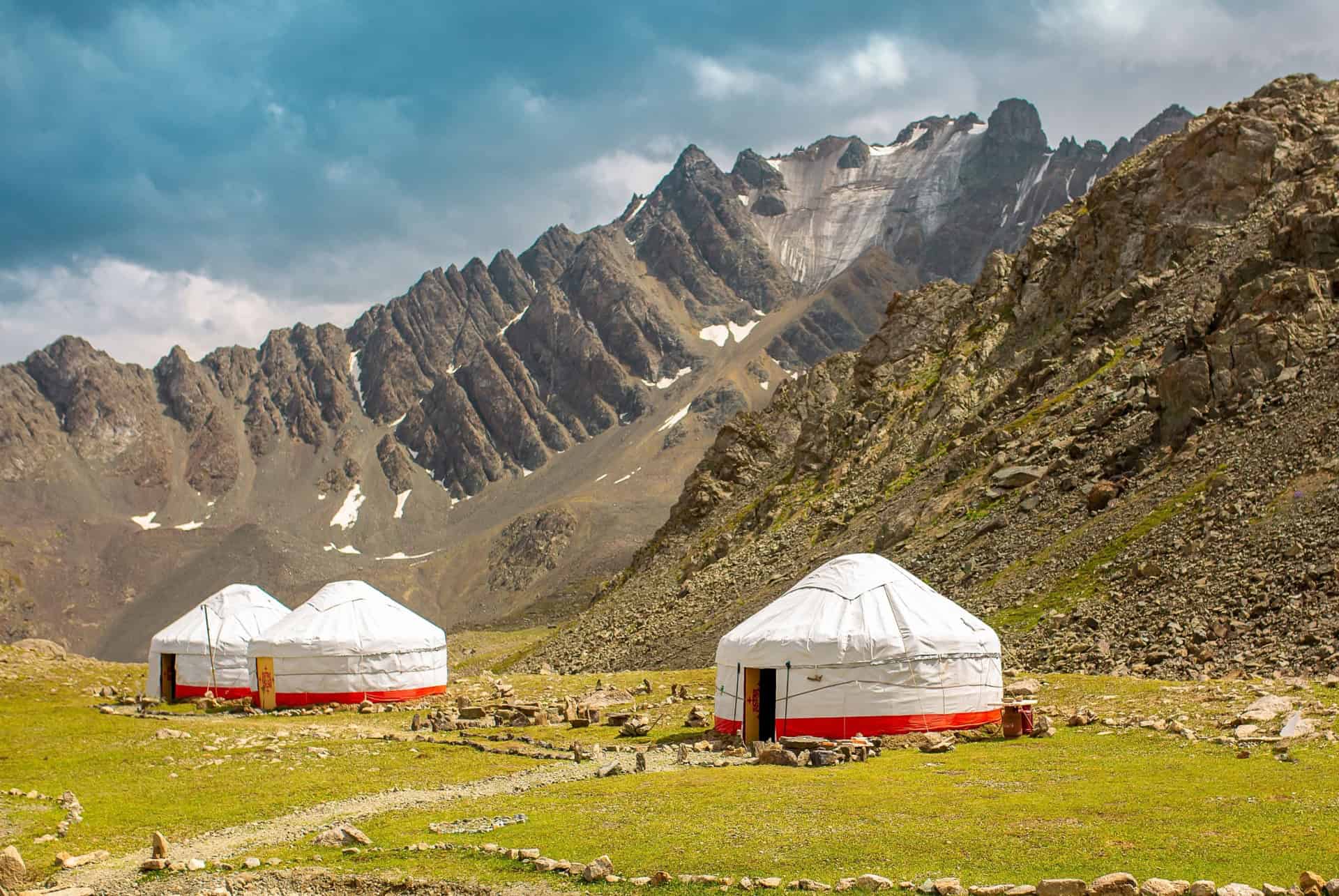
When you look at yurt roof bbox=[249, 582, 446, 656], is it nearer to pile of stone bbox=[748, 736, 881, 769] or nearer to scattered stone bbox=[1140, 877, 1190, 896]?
pile of stone bbox=[748, 736, 881, 769]

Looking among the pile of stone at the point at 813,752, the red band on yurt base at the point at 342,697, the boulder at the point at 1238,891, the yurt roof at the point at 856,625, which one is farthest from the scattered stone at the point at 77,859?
the red band on yurt base at the point at 342,697

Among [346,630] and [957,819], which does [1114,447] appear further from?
[957,819]

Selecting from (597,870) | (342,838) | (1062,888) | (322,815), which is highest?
(1062,888)

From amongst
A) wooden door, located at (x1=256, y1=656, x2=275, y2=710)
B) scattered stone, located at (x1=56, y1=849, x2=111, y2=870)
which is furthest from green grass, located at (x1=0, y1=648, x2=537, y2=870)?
wooden door, located at (x1=256, y1=656, x2=275, y2=710)

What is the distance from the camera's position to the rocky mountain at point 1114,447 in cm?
2852

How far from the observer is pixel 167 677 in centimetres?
3975

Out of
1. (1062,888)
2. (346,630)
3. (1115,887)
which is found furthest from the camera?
(346,630)

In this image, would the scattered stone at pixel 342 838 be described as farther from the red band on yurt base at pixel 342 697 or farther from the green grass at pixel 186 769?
the red band on yurt base at pixel 342 697

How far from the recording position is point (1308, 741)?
1582cm

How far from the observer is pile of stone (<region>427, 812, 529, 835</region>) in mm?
14273

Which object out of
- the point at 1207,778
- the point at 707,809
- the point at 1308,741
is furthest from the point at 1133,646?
the point at 707,809

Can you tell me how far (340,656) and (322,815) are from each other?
1803 centimetres

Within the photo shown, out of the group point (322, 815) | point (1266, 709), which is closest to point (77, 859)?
point (322, 815)

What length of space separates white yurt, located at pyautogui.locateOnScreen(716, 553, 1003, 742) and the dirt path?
2.56m
